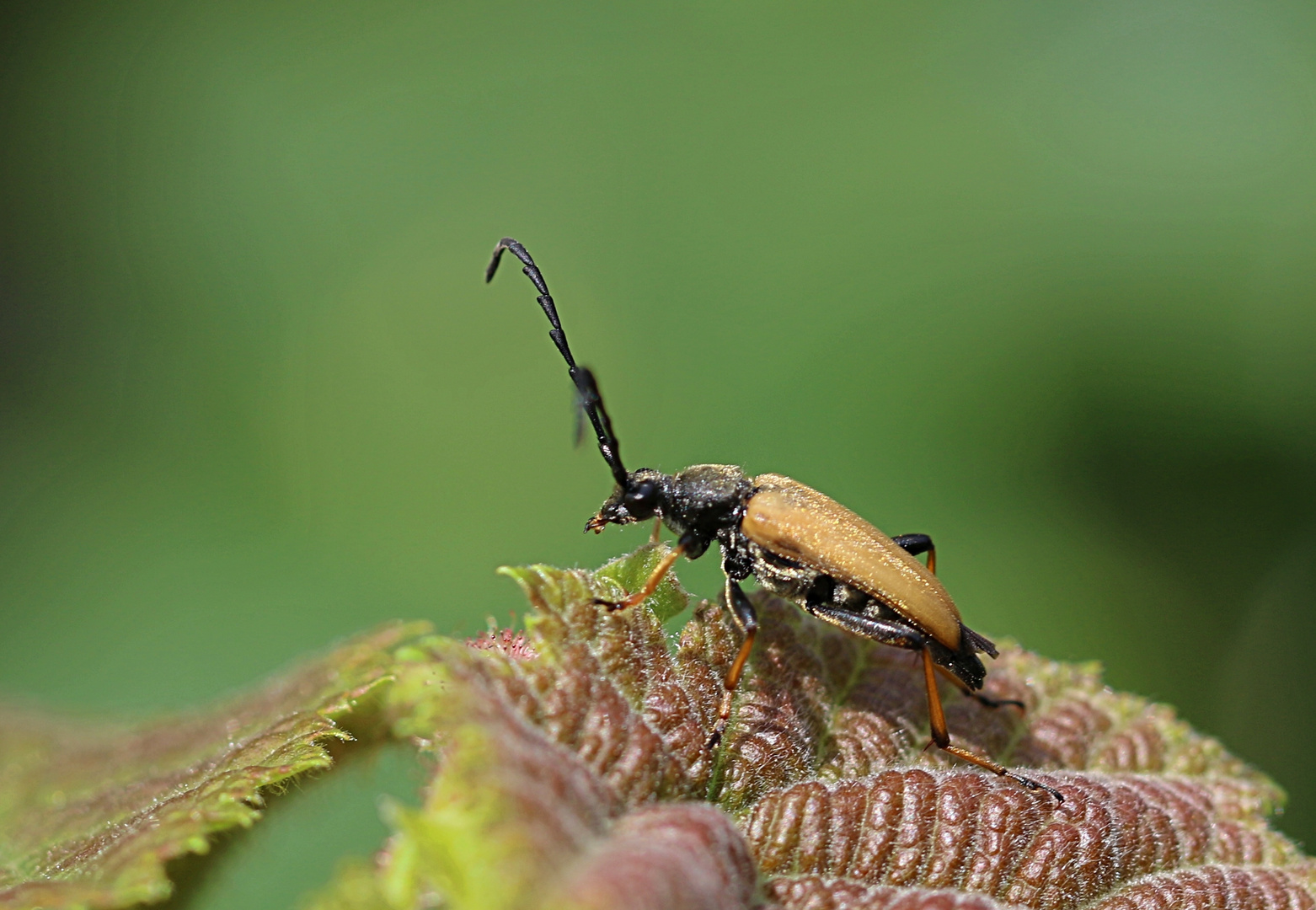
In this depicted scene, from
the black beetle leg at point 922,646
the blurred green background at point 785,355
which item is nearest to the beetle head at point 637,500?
the black beetle leg at point 922,646

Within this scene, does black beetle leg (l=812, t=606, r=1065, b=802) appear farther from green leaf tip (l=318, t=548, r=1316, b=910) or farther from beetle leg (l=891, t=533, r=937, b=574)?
beetle leg (l=891, t=533, r=937, b=574)

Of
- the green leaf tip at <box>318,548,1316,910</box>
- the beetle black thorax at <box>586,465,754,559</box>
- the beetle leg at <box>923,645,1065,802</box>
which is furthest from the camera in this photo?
the beetle black thorax at <box>586,465,754,559</box>

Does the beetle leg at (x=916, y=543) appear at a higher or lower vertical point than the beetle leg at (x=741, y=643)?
lower

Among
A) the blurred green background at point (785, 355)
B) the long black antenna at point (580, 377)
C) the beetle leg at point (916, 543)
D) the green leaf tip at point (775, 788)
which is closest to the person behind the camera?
the green leaf tip at point (775, 788)

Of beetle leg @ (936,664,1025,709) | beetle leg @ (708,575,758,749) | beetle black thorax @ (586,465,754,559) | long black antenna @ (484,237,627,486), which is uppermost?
long black antenna @ (484,237,627,486)

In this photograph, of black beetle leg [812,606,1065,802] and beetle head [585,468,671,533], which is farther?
beetle head [585,468,671,533]

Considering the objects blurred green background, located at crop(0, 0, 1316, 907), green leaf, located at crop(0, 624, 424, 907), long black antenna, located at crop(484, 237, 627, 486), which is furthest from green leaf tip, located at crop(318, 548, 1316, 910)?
blurred green background, located at crop(0, 0, 1316, 907)

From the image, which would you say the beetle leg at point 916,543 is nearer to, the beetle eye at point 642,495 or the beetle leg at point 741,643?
the beetle eye at point 642,495
